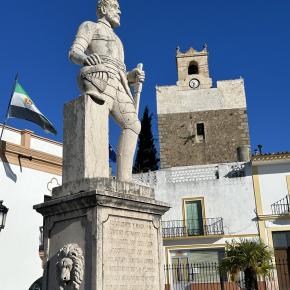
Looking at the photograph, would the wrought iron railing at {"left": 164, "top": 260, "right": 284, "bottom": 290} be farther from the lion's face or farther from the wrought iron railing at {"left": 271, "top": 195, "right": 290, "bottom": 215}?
the lion's face

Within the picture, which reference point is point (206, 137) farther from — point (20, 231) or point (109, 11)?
point (109, 11)

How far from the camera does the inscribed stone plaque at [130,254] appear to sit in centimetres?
478

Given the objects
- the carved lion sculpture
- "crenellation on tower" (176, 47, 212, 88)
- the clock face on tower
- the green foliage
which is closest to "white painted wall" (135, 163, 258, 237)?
the green foliage

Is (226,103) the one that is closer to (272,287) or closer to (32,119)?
(272,287)

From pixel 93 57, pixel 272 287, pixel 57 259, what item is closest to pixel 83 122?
pixel 93 57

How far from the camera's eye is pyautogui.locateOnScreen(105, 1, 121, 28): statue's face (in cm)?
626

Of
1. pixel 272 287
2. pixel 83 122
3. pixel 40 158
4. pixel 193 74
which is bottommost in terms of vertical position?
pixel 272 287

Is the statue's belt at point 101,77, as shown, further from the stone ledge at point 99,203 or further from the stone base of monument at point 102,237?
the stone ledge at point 99,203

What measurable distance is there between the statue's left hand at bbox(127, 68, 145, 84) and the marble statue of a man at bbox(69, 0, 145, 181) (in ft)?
0.05

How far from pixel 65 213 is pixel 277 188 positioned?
20709mm

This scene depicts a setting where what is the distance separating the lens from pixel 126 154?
19.0 ft

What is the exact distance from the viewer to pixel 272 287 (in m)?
21.2

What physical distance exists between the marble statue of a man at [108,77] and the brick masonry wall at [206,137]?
3167 cm

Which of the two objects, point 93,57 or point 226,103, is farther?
point 226,103
